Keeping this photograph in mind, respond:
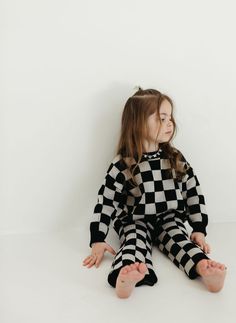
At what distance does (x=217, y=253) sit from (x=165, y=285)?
26 centimetres

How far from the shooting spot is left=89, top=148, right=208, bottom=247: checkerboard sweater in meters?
1.25

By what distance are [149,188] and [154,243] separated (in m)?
0.18

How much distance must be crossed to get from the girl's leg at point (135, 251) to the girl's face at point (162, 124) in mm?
277

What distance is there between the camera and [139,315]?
0.89 meters

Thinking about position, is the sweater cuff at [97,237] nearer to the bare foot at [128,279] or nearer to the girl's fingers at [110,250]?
the girl's fingers at [110,250]

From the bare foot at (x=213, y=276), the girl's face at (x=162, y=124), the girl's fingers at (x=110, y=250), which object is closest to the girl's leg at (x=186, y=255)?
the bare foot at (x=213, y=276)

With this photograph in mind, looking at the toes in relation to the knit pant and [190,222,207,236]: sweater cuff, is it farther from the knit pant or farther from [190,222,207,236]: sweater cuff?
[190,222,207,236]: sweater cuff

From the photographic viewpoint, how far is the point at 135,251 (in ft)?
3.63

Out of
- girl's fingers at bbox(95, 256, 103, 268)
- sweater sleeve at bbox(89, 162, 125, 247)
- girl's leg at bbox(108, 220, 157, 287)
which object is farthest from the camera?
sweater sleeve at bbox(89, 162, 125, 247)

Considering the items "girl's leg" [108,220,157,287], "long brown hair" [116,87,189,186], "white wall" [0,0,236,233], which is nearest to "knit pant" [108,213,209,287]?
"girl's leg" [108,220,157,287]

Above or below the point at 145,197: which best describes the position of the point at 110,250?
below

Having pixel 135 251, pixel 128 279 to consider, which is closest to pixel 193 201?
pixel 135 251

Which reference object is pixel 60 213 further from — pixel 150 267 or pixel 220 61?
pixel 220 61

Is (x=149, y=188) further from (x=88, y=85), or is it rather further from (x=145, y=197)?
(x=88, y=85)
